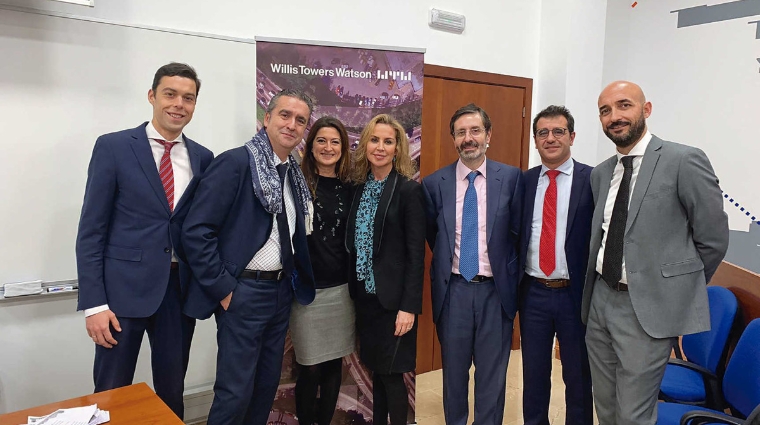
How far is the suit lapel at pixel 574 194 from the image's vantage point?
2285 mm

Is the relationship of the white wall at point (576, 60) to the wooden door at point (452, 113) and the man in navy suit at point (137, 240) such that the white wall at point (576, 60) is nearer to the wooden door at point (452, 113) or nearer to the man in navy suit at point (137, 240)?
the wooden door at point (452, 113)

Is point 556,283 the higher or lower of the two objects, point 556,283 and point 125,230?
the lower

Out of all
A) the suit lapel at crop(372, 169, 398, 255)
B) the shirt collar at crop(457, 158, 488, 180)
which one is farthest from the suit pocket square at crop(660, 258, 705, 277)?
the suit lapel at crop(372, 169, 398, 255)

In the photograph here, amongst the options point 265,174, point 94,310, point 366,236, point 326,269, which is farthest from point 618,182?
point 94,310

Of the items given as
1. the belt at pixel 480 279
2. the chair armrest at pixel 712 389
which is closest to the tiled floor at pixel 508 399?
the chair armrest at pixel 712 389

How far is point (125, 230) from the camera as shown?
1.92 m

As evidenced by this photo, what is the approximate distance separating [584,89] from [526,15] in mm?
815

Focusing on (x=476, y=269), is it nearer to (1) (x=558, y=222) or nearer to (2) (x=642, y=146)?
(1) (x=558, y=222)

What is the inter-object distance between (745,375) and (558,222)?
0.98m

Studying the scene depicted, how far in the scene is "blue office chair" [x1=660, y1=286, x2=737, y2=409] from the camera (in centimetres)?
224

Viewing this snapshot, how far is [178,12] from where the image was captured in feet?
8.62

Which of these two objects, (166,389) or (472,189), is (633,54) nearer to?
(472,189)

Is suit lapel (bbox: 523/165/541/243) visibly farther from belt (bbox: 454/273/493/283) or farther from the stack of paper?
the stack of paper

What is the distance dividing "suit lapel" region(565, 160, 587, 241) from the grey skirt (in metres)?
1.16
